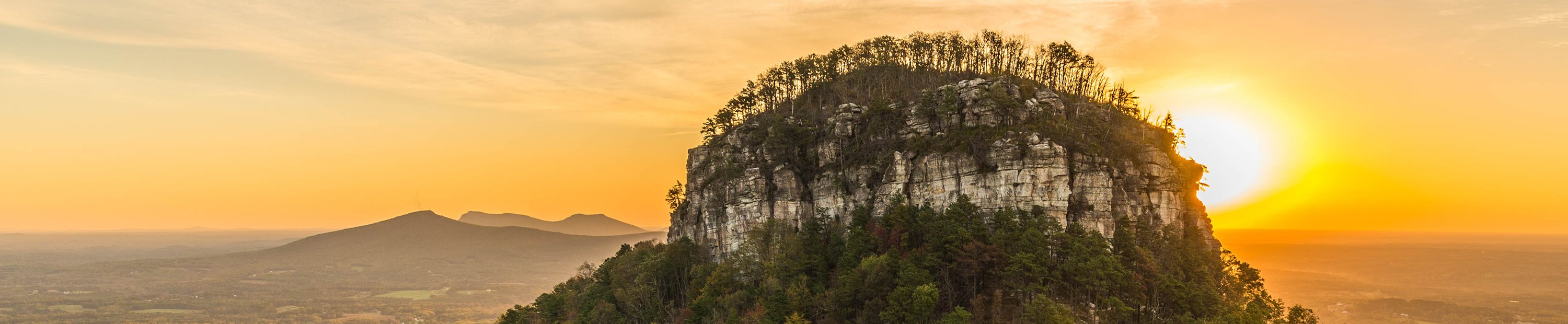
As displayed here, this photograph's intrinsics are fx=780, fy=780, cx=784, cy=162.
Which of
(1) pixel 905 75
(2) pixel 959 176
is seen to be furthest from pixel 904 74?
(2) pixel 959 176

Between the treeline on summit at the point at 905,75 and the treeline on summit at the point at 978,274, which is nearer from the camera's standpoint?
the treeline on summit at the point at 978,274

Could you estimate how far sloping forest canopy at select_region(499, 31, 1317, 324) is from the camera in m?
70.4

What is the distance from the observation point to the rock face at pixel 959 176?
246 feet

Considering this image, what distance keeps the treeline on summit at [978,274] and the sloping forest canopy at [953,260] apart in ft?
0.51

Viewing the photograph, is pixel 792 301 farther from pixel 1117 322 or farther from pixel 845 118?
pixel 1117 322

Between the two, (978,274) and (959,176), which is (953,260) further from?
(959,176)

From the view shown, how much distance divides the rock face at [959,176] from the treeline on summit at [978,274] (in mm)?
1697

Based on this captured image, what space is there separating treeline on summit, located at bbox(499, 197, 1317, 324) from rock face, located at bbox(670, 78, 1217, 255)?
5.57ft

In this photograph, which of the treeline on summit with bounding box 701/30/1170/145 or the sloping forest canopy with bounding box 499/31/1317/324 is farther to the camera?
the treeline on summit with bounding box 701/30/1170/145

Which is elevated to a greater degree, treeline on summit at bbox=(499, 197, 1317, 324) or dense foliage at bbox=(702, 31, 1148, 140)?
dense foliage at bbox=(702, 31, 1148, 140)

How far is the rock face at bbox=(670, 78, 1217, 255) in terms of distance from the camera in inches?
2953

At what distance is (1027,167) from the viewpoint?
246 ft

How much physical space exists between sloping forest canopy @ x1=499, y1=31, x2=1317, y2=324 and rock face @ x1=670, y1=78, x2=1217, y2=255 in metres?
1.60

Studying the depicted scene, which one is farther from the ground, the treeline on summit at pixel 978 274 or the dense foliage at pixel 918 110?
the dense foliage at pixel 918 110
